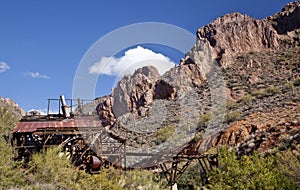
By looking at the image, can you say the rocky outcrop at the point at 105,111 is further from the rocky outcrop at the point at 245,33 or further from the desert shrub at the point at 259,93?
the desert shrub at the point at 259,93

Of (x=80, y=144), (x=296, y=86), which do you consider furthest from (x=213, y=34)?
(x=80, y=144)

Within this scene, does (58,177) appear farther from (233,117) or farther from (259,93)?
(259,93)

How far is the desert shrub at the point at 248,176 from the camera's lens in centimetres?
969

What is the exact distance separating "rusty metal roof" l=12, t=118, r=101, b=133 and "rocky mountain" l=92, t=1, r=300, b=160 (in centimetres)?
418

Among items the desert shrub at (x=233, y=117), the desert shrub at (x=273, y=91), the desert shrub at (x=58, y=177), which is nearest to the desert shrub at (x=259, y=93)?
the desert shrub at (x=273, y=91)

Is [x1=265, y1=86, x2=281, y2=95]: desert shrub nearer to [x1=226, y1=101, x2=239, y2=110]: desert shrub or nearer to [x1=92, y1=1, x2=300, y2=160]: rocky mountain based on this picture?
[x1=92, y1=1, x2=300, y2=160]: rocky mountain

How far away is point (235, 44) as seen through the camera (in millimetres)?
58750

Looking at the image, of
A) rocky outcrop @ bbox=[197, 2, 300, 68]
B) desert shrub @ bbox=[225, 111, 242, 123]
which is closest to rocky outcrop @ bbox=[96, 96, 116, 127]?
rocky outcrop @ bbox=[197, 2, 300, 68]

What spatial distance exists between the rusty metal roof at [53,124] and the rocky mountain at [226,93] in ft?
13.7

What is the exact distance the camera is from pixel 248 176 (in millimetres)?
10328

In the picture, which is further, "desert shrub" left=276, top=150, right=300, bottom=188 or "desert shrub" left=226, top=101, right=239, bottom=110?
"desert shrub" left=226, top=101, right=239, bottom=110

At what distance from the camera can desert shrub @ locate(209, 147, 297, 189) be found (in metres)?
9.69

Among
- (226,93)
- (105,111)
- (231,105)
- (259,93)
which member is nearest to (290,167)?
(231,105)

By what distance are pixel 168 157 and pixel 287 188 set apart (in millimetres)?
9909
